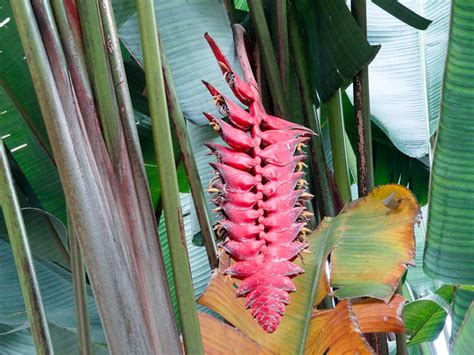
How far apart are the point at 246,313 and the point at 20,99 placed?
459mm

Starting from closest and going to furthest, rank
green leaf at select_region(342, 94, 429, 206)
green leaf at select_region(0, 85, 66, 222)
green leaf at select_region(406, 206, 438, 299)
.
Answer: green leaf at select_region(0, 85, 66, 222) < green leaf at select_region(342, 94, 429, 206) < green leaf at select_region(406, 206, 438, 299)

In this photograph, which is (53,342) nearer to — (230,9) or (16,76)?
(16,76)

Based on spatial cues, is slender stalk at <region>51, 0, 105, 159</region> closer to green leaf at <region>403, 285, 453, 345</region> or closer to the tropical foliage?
the tropical foliage

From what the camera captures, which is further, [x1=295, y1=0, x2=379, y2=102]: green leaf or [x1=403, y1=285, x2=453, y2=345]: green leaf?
[x1=403, y1=285, x2=453, y2=345]: green leaf

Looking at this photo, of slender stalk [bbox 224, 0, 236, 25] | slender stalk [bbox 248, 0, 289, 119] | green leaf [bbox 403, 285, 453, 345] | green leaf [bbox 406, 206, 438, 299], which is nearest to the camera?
slender stalk [bbox 248, 0, 289, 119]

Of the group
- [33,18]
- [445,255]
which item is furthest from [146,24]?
[445,255]

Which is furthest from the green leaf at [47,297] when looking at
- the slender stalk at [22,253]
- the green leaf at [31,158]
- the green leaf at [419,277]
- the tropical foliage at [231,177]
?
the green leaf at [419,277]

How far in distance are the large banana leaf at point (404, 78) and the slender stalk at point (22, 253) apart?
0.58 meters

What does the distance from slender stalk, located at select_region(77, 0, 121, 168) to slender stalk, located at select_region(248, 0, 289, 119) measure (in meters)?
0.22

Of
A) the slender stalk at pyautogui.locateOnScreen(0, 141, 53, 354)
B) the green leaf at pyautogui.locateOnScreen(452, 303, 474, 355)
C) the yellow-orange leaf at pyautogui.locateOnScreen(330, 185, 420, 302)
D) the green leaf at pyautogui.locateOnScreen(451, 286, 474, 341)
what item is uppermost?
the slender stalk at pyautogui.locateOnScreen(0, 141, 53, 354)

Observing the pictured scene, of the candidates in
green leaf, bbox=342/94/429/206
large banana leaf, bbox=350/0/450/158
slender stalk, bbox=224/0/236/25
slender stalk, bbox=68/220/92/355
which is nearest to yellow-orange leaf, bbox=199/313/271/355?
slender stalk, bbox=68/220/92/355

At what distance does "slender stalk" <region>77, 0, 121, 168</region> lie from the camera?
0.38 m

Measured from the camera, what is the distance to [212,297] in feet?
1.75

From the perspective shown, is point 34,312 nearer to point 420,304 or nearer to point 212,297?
point 212,297
